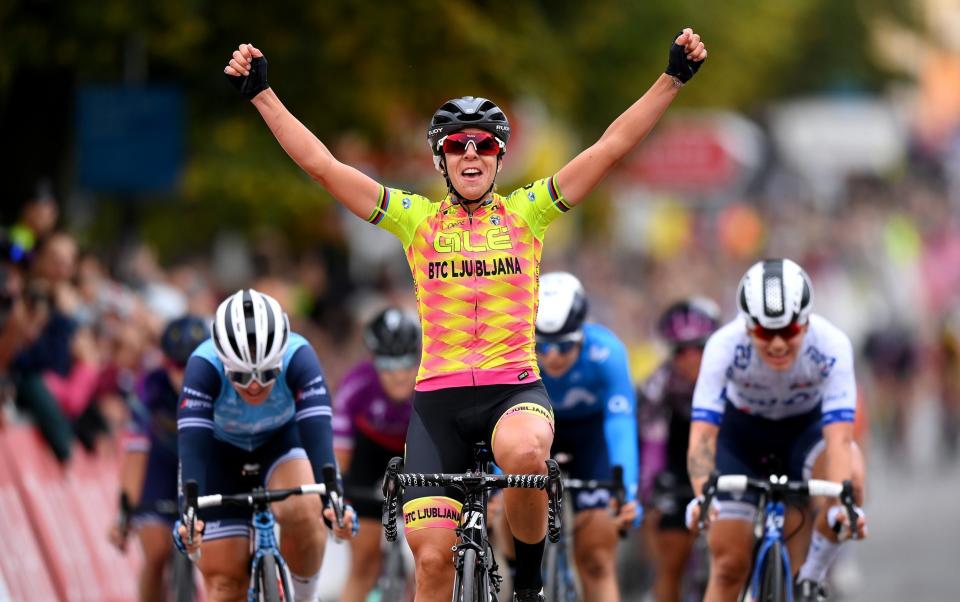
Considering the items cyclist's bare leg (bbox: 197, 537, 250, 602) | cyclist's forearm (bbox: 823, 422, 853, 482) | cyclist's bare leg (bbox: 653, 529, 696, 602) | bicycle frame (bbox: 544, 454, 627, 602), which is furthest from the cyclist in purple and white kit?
cyclist's forearm (bbox: 823, 422, 853, 482)

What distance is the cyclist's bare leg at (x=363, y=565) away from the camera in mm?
11914

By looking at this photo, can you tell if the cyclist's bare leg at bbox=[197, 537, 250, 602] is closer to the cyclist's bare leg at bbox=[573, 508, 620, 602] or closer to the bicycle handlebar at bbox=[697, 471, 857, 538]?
the bicycle handlebar at bbox=[697, 471, 857, 538]

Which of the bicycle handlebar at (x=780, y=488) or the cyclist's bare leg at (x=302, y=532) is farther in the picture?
the cyclist's bare leg at (x=302, y=532)

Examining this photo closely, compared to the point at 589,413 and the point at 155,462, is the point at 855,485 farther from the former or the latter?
the point at 155,462

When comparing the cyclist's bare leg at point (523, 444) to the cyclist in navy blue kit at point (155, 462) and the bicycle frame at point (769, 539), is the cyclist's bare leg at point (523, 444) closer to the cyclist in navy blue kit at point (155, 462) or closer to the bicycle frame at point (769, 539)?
the bicycle frame at point (769, 539)

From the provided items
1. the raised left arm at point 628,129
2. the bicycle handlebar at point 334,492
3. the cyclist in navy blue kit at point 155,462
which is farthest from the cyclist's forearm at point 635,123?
the cyclist in navy blue kit at point 155,462

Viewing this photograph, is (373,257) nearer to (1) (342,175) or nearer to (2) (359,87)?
(2) (359,87)

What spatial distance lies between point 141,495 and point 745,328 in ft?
12.3

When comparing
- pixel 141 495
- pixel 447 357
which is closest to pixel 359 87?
pixel 141 495

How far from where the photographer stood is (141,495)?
11.8 meters

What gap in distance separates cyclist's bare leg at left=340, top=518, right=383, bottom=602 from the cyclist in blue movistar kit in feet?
6.00

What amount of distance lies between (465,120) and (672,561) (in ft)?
14.8

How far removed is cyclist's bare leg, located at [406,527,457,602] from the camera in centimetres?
829

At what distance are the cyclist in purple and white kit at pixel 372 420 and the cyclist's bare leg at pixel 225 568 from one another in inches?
81.3
